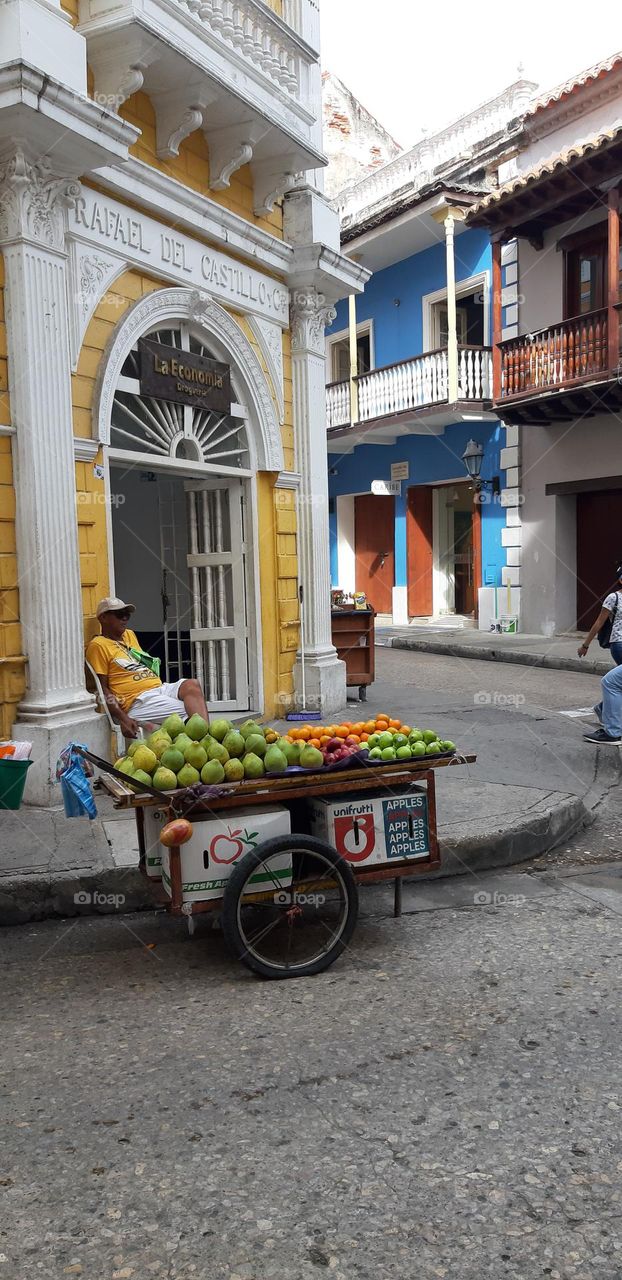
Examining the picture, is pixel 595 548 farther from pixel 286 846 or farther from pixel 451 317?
pixel 286 846

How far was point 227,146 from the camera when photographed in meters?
8.01

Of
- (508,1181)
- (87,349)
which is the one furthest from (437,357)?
(508,1181)

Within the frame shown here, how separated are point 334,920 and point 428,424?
15.6 m

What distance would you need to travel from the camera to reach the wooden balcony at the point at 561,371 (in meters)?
14.6

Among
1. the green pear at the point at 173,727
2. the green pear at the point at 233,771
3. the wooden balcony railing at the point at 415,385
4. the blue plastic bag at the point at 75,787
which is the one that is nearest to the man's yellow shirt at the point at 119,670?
the green pear at the point at 173,727

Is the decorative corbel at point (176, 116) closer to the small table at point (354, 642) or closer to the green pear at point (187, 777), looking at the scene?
the small table at point (354, 642)

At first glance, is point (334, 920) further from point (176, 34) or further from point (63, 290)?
point (176, 34)

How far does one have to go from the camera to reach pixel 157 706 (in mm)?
6348

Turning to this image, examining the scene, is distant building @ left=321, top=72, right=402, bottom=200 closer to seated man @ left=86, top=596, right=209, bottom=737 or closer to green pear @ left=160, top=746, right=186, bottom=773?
seated man @ left=86, top=596, right=209, bottom=737

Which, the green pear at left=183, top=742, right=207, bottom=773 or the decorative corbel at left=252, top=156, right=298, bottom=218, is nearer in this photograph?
the green pear at left=183, top=742, right=207, bottom=773

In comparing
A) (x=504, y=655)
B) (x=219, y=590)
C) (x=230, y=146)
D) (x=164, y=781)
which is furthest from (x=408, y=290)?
(x=164, y=781)

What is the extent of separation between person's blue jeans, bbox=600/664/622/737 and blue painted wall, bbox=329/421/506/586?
32.4 feet

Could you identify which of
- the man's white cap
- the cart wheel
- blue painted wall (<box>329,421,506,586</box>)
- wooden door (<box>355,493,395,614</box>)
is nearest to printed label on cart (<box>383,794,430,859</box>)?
the cart wheel

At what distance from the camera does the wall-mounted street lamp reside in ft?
57.2
